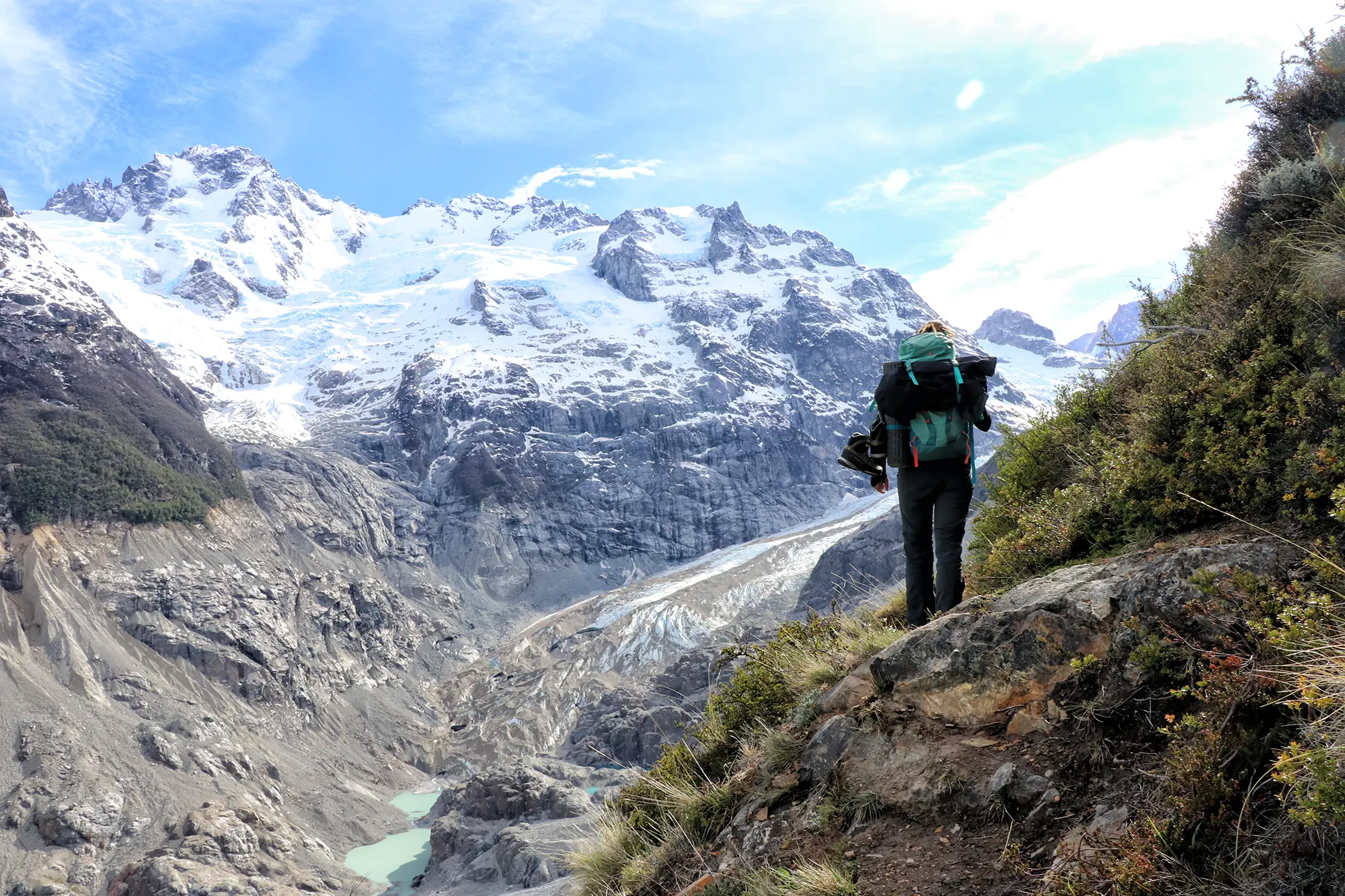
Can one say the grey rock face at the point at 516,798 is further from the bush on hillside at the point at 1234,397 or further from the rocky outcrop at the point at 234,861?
the bush on hillside at the point at 1234,397

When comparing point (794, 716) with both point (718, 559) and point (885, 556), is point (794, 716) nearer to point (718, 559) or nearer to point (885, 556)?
point (885, 556)

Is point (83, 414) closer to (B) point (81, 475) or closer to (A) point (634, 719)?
(B) point (81, 475)

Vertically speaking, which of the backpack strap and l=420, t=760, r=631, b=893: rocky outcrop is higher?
the backpack strap

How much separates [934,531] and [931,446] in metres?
0.79

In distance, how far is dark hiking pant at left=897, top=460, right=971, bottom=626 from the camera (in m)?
6.55

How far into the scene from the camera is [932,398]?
20.9 feet

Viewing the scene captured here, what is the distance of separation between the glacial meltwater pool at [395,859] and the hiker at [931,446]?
88142 millimetres

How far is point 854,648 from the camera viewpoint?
618 cm

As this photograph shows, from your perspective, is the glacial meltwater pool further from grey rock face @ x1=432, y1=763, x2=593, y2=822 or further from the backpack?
the backpack

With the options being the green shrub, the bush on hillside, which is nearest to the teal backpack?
the bush on hillside

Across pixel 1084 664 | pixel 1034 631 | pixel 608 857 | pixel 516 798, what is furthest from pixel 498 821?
pixel 1084 664

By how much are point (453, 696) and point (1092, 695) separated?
144262 mm

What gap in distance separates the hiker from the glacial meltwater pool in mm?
88142

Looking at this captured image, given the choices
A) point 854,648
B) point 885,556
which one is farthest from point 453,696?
point 854,648
